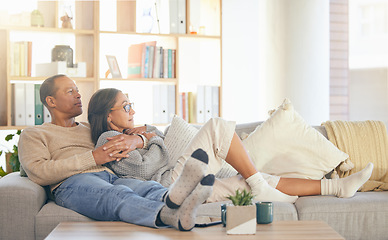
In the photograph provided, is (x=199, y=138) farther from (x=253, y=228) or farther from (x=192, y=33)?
(x=192, y=33)

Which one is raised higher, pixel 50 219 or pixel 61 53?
pixel 61 53

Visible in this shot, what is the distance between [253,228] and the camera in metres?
1.96

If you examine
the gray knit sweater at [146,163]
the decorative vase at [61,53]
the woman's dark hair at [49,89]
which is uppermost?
the decorative vase at [61,53]

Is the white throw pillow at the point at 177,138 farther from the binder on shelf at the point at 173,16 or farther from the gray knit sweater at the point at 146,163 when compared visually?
the binder on shelf at the point at 173,16

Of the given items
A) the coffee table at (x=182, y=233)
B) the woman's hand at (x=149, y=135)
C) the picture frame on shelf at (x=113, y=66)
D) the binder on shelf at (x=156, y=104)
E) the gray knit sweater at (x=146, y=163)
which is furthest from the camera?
the binder on shelf at (x=156, y=104)

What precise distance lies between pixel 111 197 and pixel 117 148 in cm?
48

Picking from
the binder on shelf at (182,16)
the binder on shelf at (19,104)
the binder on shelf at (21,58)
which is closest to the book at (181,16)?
the binder on shelf at (182,16)

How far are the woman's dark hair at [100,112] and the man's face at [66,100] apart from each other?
92 mm

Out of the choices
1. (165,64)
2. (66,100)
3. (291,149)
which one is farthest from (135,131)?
(165,64)

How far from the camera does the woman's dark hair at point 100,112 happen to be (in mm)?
3029

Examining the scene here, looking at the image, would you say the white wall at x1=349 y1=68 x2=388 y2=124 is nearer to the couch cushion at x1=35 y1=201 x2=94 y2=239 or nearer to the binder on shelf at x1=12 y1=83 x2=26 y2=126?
the binder on shelf at x1=12 y1=83 x2=26 y2=126

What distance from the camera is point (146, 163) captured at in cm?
287

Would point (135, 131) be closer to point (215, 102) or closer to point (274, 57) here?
point (215, 102)

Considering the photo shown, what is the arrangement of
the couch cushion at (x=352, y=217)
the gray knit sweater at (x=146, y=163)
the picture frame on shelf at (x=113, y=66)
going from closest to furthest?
the couch cushion at (x=352, y=217), the gray knit sweater at (x=146, y=163), the picture frame on shelf at (x=113, y=66)
